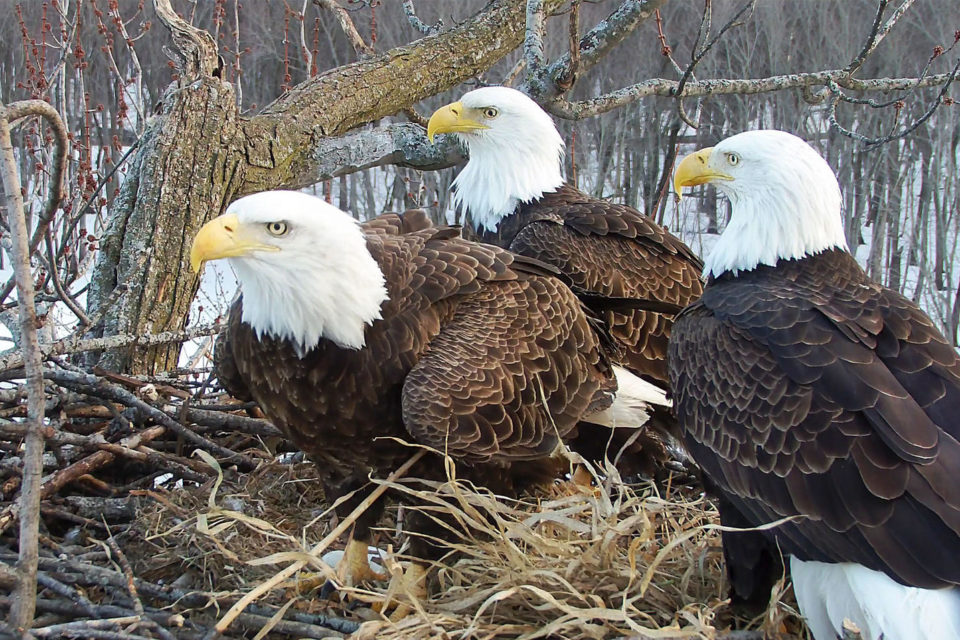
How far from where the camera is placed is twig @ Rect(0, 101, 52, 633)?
6.04 feet

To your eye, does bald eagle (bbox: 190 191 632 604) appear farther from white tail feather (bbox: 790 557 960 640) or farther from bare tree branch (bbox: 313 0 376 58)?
bare tree branch (bbox: 313 0 376 58)

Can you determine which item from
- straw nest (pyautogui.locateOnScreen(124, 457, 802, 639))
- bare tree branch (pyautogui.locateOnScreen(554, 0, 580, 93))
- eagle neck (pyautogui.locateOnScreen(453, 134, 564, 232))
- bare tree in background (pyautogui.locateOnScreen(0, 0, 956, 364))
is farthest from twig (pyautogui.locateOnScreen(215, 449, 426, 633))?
bare tree branch (pyautogui.locateOnScreen(554, 0, 580, 93))

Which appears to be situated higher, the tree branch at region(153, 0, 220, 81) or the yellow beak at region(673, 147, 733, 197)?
the tree branch at region(153, 0, 220, 81)

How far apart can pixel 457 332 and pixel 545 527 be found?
775 mm

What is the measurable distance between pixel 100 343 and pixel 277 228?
4.66 feet

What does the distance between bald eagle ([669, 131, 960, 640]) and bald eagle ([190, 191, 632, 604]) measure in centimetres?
48

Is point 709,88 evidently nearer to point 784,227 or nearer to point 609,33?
point 609,33

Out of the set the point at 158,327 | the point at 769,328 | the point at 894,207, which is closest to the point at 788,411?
the point at 769,328

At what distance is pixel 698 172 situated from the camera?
3365mm

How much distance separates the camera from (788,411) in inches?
99.9

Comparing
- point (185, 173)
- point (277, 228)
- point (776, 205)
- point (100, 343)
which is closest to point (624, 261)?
point (776, 205)

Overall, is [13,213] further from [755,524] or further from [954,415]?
[954,415]

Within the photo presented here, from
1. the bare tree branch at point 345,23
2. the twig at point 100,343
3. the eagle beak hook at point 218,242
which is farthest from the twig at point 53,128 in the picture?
the bare tree branch at point 345,23

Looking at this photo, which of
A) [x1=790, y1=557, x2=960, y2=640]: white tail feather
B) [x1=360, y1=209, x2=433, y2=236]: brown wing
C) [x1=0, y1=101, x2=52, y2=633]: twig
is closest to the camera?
[x1=0, y1=101, x2=52, y2=633]: twig
